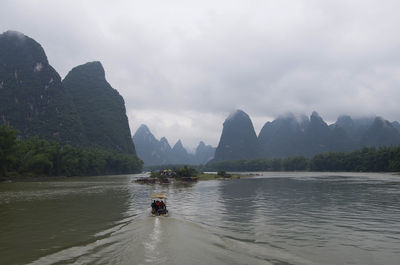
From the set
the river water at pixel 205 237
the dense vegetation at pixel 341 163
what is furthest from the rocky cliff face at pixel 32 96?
the river water at pixel 205 237

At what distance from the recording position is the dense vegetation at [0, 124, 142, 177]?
186 feet

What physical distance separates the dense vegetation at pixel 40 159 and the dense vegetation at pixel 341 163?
9390cm

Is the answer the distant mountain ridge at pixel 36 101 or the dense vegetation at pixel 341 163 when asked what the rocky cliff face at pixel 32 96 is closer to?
the distant mountain ridge at pixel 36 101

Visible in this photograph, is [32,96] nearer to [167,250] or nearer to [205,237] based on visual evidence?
[205,237]

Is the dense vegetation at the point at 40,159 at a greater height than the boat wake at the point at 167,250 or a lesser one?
greater

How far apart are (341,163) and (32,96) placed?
157326 millimetres

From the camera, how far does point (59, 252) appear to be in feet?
35.8

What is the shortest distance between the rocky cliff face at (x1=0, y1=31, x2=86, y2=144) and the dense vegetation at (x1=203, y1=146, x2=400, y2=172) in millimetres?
104469

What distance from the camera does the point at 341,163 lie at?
374 feet

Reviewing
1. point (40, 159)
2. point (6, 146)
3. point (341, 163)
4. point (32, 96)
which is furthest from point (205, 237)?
point (32, 96)

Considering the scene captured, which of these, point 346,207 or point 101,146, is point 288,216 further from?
point 101,146

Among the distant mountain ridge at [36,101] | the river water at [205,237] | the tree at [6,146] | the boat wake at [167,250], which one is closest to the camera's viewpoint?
the boat wake at [167,250]

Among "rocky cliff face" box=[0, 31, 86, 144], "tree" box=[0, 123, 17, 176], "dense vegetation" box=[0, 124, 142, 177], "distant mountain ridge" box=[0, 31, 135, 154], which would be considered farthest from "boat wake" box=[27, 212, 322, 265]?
"rocky cliff face" box=[0, 31, 86, 144]

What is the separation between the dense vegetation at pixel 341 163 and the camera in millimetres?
92231
